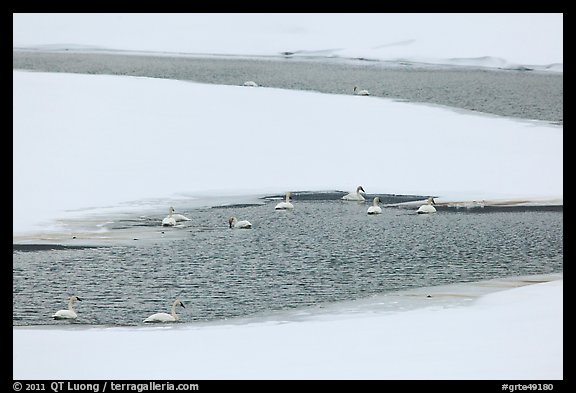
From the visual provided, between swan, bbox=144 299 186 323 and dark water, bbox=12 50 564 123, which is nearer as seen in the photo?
swan, bbox=144 299 186 323

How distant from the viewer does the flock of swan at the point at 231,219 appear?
8938 mm

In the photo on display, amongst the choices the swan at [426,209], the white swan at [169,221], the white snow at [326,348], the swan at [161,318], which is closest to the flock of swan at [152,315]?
the swan at [161,318]

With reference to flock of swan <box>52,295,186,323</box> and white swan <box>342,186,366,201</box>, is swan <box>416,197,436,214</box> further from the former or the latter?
flock of swan <box>52,295,186,323</box>

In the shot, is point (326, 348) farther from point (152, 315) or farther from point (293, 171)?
point (293, 171)

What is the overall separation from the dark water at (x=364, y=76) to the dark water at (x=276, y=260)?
297 inches

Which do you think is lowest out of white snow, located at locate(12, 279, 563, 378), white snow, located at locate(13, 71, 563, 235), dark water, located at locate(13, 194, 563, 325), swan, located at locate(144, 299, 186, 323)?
white snow, located at locate(12, 279, 563, 378)

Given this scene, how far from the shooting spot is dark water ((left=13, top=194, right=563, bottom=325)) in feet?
31.5

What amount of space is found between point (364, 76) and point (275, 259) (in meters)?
15.9

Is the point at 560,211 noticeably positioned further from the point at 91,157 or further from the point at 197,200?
the point at 91,157

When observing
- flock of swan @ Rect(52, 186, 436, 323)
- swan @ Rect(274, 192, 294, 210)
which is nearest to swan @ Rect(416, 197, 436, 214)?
flock of swan @ Rect(52, 186, 436, 323)

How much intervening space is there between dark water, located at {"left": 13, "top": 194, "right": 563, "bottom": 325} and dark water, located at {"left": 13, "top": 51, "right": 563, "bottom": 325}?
0.5 inches

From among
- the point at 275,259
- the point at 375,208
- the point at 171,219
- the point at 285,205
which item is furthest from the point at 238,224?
the point at 375,208

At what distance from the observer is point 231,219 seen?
40.9 ft

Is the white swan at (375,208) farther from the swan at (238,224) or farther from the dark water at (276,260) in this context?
the swan at (238,224)
